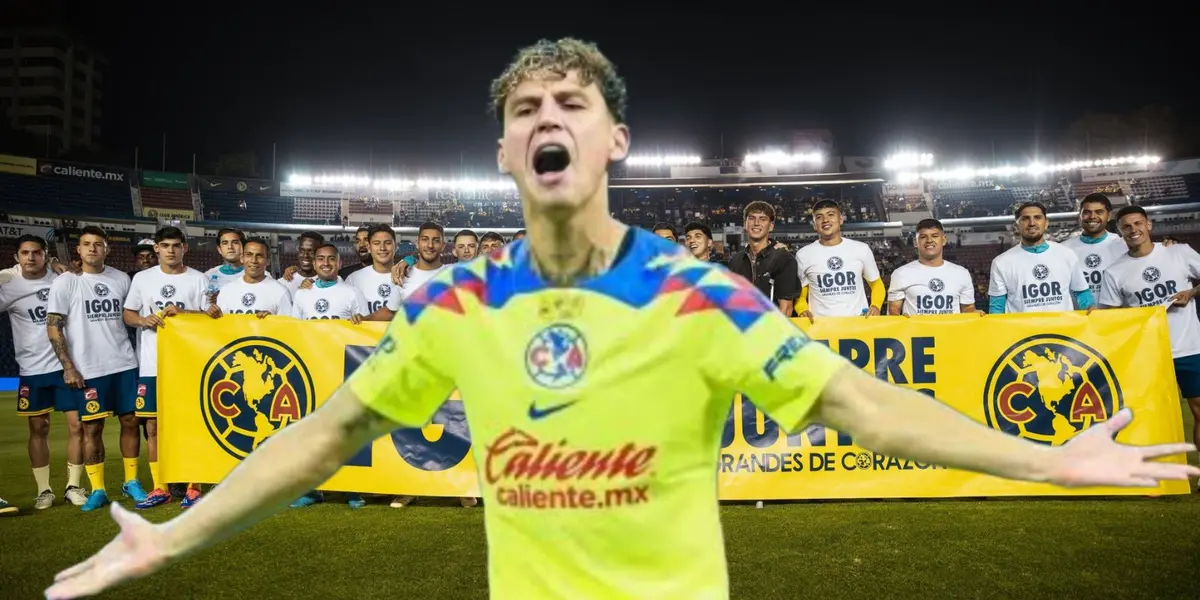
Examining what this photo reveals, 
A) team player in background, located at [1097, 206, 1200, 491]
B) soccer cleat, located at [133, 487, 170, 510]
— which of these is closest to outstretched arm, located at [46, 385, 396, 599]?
soccer cleat, located at [133, 487, 170, 510]

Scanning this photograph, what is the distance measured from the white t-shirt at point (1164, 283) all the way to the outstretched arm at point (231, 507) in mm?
7826

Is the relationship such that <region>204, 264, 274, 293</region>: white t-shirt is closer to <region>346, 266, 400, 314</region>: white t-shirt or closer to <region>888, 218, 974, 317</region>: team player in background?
<region>346, 266, 400, 314</region>: white t-shirt

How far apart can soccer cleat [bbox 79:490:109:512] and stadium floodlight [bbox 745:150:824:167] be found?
41469 millimetres

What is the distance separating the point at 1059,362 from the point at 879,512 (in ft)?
6.77

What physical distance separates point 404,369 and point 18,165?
46.1 m

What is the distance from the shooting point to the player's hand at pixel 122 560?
138 cm

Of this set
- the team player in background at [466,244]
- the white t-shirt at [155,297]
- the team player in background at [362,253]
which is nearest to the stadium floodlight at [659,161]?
the team player in background at [362,253]

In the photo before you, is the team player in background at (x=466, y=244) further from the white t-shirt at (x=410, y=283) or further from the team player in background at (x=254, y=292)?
the team player in background at (x=254, y=292)

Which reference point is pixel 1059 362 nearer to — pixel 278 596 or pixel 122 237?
pixel 278 596

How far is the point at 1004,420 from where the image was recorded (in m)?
6.12

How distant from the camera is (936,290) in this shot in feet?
24.2

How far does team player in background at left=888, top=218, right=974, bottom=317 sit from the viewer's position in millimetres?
7363

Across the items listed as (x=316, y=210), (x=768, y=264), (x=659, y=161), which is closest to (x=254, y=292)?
(x=768, y=264)

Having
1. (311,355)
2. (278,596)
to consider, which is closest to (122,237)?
(311,355)
